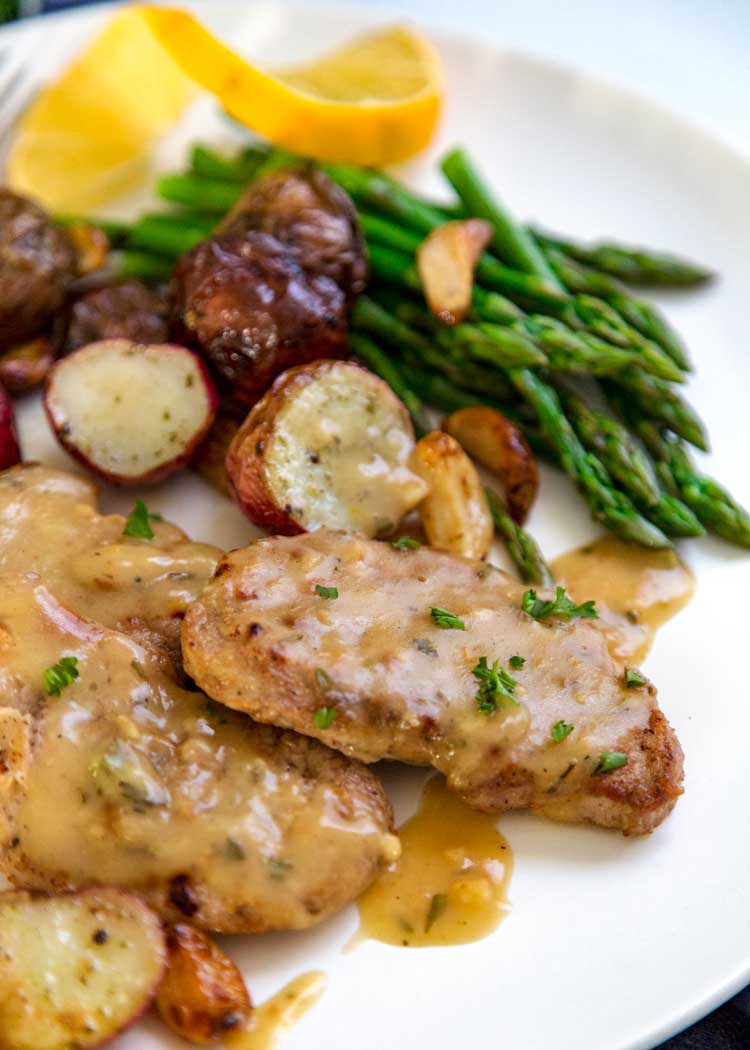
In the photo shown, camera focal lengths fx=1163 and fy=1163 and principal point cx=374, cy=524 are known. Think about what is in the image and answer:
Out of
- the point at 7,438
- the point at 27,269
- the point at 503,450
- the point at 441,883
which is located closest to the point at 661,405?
the point at 503,450

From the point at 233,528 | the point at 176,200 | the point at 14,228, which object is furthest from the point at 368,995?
the point at 176,200

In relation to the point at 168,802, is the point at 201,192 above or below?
below

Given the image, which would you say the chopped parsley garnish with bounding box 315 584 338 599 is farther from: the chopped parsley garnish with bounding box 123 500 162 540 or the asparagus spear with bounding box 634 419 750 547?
the asparagus spear with bounding box 634 419 750 547

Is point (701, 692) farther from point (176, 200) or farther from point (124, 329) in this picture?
point (176, 200)

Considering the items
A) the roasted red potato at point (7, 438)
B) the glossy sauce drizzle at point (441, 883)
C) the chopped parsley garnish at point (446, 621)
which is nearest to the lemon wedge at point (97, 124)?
the roasted red potato at point (7, 438)

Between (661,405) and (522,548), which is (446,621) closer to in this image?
(522,548)

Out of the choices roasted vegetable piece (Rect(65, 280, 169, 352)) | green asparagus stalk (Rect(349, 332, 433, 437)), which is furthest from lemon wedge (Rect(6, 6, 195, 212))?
green asparagus stalk (Rect(349, 332, 433, 437))
